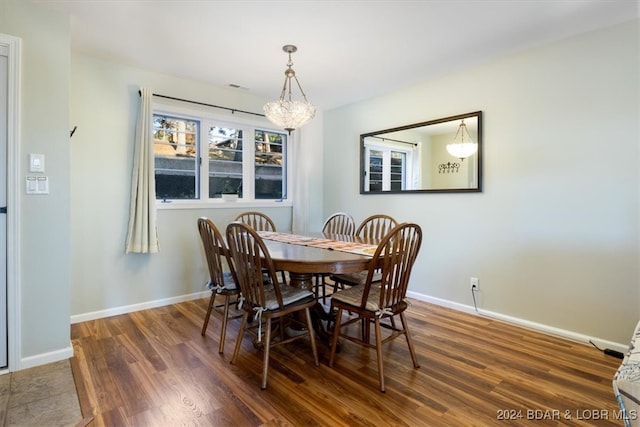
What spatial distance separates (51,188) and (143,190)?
90 centimetres

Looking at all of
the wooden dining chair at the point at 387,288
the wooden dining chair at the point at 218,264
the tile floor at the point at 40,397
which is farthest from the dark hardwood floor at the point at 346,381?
the wooden dining chair at the point at 218,264

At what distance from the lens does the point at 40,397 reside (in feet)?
5.87

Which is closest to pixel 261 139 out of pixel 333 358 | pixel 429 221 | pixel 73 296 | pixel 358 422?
pixel 429 221

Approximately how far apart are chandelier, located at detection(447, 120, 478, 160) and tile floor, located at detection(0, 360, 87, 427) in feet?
10.9

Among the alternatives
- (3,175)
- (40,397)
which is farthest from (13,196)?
(40,397)

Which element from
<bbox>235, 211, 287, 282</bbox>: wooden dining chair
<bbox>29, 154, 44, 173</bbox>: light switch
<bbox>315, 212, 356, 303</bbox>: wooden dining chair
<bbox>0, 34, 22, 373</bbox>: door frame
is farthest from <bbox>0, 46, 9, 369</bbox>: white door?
<bbox>315, 212, 356, 303</bbox>: wooden dining chair

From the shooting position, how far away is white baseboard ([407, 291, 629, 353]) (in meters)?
2.36

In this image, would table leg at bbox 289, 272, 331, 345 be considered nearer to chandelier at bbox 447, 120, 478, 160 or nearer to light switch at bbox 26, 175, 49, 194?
light switch at bbox 26, 175, 49, 194

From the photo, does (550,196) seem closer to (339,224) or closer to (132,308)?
(339,224)

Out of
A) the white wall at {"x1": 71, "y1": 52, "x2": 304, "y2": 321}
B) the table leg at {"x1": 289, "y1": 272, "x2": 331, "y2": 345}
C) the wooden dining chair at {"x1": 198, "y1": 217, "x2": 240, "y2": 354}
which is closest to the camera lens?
the wooden dining chair at {"x1": 198, "y1": 217, "x2": 240, "y2": 354}

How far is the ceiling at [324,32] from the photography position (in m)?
2.15

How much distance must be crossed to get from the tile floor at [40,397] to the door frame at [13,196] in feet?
0.55

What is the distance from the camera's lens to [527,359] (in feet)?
7.30

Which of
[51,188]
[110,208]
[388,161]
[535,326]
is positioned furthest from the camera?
[388,161]
